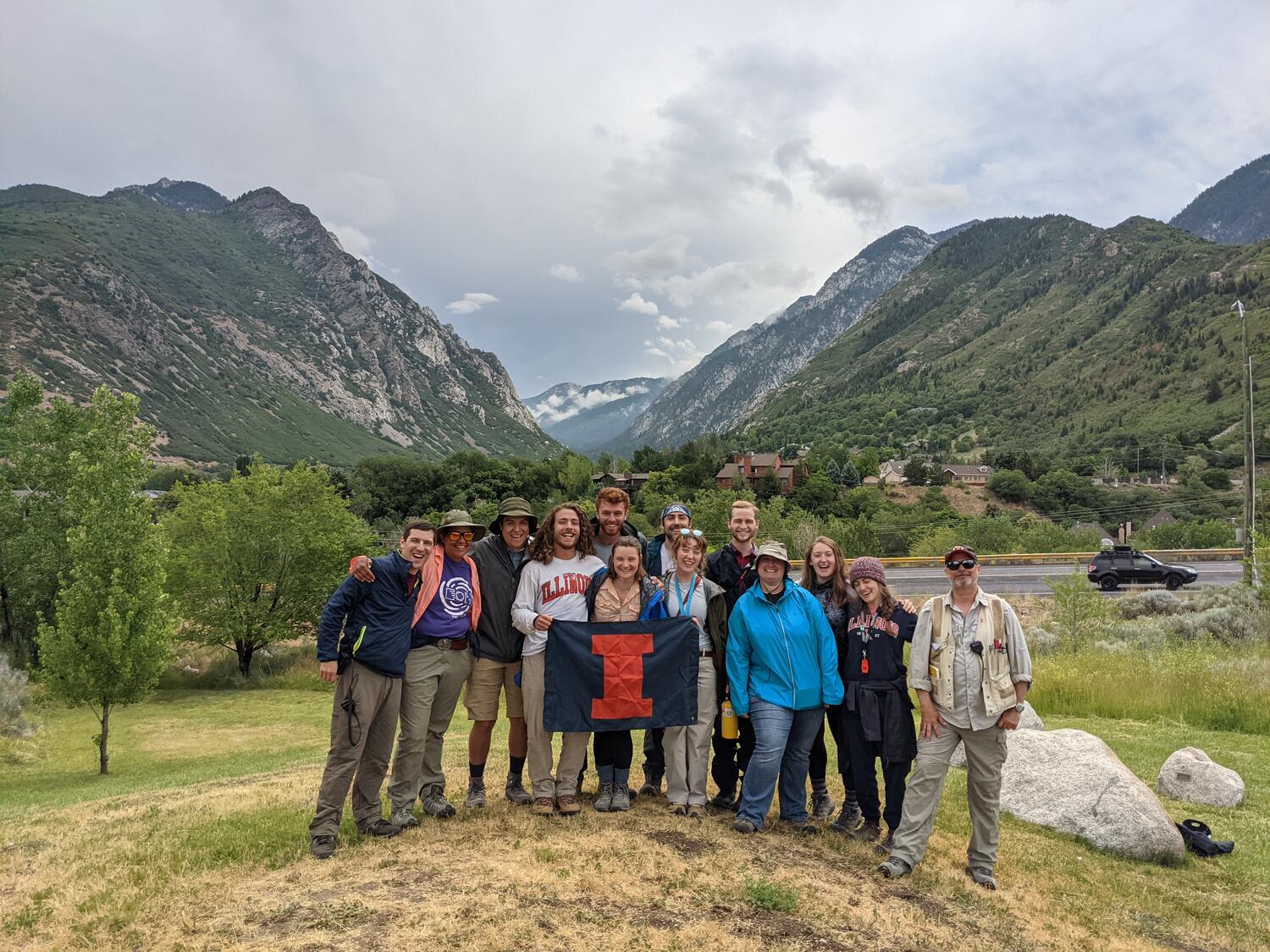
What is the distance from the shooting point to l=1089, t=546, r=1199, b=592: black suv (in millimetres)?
30234

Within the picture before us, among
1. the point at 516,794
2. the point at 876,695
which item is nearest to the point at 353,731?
the point at 516,794

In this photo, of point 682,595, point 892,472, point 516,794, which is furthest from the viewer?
point 892,472

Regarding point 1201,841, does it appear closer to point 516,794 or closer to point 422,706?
point 516,794

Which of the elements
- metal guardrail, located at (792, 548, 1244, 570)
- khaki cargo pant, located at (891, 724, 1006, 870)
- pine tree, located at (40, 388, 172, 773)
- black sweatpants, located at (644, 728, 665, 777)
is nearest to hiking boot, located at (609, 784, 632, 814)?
black sweatpants, located at (644, 728, 665, 777)

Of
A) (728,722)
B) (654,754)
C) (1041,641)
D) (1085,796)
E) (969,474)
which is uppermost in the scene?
(969,474)

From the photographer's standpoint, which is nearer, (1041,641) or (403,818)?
(403,818)

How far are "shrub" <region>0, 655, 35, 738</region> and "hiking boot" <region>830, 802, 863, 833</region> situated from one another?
1955 cm

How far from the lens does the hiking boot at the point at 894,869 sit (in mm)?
5367

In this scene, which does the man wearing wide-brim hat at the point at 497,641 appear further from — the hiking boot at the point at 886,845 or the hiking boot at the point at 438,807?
the hiking boot at the point at 886,845

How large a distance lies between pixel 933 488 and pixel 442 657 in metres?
87.8

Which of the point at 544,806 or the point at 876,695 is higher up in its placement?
the point at 876,695

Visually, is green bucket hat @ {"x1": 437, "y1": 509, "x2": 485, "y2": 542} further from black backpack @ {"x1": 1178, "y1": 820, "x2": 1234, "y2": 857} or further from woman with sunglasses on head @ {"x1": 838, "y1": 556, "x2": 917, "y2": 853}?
black backpack @ {"x1": 1178, "y1": 820, "x2": 1234, "y2": 857}

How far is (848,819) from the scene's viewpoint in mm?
6270

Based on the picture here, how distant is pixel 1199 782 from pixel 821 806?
5583 mm
